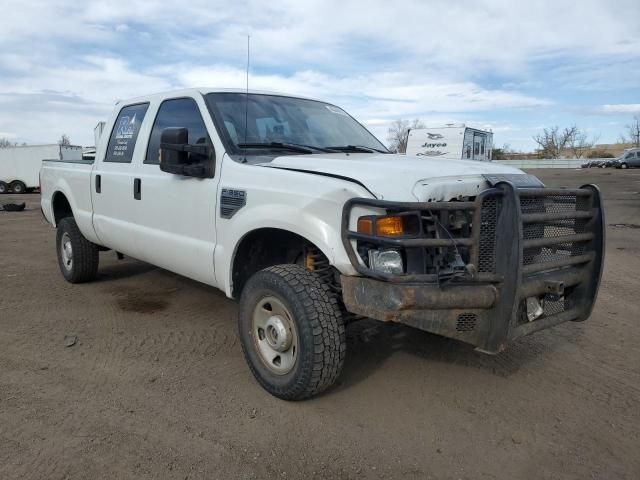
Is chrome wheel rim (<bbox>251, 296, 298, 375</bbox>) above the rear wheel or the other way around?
above

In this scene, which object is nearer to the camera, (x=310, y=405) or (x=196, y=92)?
(x=310, y=405)

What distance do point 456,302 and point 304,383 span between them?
1011 millimetres

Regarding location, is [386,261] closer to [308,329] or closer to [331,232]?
[331,232]

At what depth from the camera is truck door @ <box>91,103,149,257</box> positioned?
4.77 metres

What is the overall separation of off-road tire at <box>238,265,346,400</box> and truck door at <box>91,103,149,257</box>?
2.08 m

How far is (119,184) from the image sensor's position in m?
4.89

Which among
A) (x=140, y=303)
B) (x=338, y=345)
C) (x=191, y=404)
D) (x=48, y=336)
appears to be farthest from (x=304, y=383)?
(x=140, y=303)

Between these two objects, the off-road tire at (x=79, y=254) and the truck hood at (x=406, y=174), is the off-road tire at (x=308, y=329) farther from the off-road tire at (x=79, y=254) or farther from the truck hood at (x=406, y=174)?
the off-road tire at (x=79, y=254)

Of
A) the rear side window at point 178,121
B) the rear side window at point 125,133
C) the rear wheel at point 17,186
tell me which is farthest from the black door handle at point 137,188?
the rear wheel at point 17,186

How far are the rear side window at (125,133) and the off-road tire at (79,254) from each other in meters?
1.23

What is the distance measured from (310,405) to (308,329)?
1.98 feet

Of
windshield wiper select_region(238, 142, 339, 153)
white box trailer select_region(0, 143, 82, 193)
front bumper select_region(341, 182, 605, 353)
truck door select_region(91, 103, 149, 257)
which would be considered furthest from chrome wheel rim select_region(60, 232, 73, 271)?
white box trailer select_region(0, 143, 82, 193)

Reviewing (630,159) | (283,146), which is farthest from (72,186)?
(630,159)

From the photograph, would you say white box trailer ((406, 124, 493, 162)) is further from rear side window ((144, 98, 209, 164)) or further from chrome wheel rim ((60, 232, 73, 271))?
rear side window ((144, 98, 209, 164))
